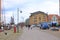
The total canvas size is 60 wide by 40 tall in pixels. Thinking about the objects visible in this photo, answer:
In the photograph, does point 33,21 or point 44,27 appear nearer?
point 44,27

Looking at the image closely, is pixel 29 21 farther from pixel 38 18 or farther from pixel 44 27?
pixel 44 27

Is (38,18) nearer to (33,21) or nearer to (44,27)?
(33,21)

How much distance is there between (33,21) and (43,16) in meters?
11.6

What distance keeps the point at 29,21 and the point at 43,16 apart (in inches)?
579

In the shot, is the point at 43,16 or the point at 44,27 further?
the point at 43,16

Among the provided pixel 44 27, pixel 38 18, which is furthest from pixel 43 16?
pixel 44 27

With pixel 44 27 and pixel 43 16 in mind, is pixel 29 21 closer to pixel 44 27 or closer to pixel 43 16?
pixel 43 16

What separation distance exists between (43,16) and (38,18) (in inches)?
206

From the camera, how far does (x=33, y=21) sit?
19525cm

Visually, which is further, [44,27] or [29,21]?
[29,21]

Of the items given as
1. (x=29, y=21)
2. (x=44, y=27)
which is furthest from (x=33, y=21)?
(x=44, y=27)

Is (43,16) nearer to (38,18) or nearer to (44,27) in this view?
(38,18)

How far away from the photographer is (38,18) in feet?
629

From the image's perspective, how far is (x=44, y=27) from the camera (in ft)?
257
